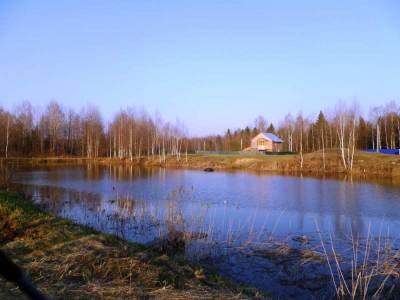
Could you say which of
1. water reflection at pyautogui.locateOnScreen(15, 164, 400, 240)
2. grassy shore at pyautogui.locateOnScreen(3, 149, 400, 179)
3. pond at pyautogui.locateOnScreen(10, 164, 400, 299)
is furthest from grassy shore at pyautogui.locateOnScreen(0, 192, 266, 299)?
grassy shore at pyautogui.locateOnScreen(3, 149, 400, 179)

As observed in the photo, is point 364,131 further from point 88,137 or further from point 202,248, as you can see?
point 202,248

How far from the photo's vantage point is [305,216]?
57.0 feet

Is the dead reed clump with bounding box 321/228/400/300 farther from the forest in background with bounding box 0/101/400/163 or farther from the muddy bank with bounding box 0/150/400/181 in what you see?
the forest in background with bounding box 0/101/400/163

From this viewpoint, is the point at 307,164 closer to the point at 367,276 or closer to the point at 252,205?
the point at 252,205

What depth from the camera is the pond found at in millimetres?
9695

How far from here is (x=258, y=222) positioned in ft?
51.4

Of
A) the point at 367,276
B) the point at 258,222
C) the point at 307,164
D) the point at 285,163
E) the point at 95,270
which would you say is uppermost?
the point at 285,163

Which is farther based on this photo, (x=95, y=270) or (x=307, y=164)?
(x=307, y=164)

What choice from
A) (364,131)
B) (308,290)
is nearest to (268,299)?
(308,290)

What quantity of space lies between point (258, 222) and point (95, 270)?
402 inches

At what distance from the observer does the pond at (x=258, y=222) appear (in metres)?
9.70

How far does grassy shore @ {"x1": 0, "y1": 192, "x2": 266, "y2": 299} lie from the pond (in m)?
1.99

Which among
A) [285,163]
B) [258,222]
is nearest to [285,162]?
[285,163]

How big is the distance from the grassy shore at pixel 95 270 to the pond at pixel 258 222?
1.99 meters
